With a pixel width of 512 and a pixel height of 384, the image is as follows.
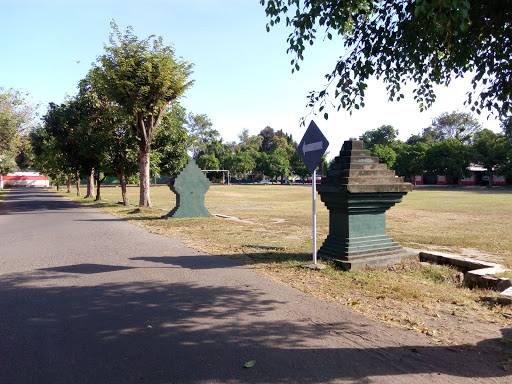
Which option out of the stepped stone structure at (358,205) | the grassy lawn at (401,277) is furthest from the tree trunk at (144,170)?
the stepped stone structure at (358,205)

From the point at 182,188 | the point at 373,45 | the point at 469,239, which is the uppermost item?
the point at 373,45

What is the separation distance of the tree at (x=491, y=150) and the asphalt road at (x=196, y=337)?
60.0 m

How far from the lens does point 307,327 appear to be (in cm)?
415

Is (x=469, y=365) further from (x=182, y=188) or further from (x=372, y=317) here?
(x=182, y=188)

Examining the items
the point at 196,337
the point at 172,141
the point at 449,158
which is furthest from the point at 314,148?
the point at 449,158

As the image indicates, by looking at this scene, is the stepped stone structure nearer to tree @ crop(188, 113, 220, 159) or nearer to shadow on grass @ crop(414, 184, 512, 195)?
shadow on grass @ crop(414, 184, 512, 195)

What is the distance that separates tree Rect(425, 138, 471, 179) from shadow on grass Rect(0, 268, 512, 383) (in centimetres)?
6571

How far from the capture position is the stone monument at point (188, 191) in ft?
51.3

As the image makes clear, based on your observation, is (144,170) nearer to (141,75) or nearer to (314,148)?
(141,75)

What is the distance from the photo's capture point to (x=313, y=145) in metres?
7.09

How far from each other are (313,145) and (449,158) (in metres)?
64.2

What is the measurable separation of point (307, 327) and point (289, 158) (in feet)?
334

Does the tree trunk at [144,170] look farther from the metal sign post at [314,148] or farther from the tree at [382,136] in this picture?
the tree at [382,136]

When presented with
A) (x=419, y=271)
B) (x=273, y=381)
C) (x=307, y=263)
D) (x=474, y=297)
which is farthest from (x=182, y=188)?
(x=273, y=381)
